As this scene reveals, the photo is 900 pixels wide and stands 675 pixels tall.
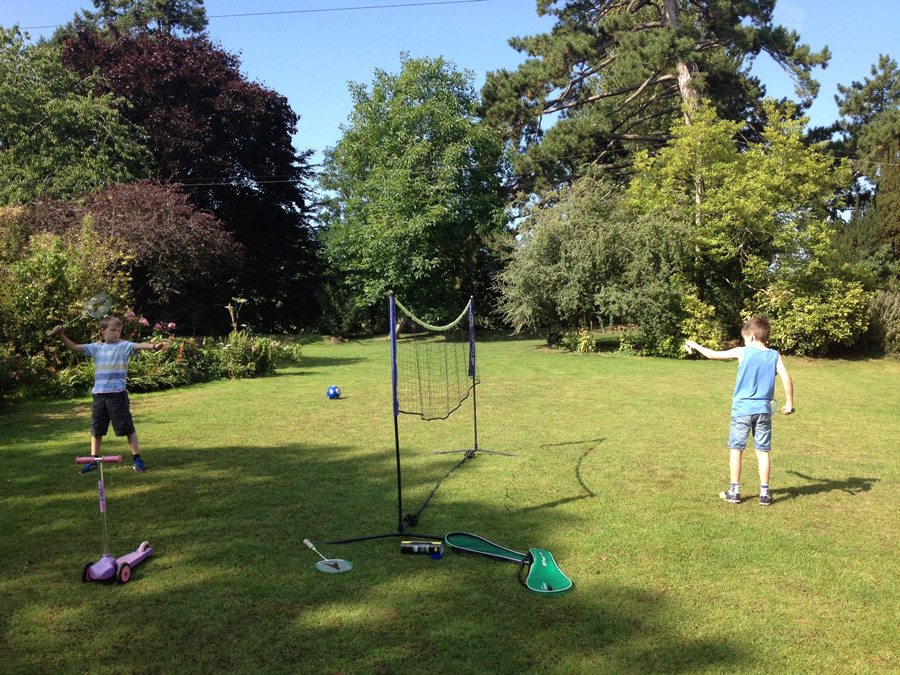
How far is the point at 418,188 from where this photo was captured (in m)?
27.7

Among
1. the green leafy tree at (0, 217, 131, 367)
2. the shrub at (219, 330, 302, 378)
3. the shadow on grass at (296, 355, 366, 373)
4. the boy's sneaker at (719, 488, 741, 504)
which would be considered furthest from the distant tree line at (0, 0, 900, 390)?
the boy's sneaker at (719, 488, 741, 504)

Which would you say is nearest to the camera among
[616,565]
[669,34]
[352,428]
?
[616,565]

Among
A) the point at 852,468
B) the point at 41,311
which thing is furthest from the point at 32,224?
the point at 852,468

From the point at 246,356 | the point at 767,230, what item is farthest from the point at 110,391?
the point at 767,230

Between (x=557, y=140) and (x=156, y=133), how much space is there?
1728cm

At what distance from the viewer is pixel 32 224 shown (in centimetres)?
1705

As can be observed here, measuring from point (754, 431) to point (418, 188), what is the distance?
23.5m

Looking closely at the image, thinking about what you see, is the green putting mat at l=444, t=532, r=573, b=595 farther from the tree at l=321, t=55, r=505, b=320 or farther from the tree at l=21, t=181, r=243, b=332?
the tree at l=321, t=55, r=505, b=320

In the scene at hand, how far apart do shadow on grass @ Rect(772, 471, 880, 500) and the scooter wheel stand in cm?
577

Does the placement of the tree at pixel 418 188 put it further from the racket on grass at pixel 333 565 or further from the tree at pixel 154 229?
the racket on grass at pixel 333 565

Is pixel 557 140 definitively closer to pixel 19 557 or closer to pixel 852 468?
pixel 852 468

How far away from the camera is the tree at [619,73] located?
2372cm

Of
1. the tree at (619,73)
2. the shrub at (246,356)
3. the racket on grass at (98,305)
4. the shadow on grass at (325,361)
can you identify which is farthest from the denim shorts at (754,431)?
the tree at (619,73)

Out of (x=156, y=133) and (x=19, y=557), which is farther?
(x=156, y=133)
